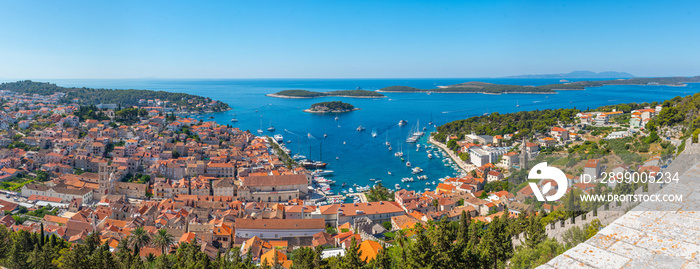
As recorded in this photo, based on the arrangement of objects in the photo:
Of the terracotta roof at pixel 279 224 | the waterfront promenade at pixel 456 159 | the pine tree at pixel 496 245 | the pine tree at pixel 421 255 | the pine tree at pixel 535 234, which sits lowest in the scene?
the waterfront promenade at pixel 456 159

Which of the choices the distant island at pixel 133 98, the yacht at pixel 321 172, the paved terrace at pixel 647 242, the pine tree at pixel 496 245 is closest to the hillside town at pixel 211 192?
the pine tree at pixel 496 245

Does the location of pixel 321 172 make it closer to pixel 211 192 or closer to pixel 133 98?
pixel 211 192

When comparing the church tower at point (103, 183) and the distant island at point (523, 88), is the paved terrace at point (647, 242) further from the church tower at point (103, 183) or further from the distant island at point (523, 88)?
the distant island at point (523, 88)

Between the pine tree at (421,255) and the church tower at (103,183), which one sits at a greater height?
the pine tree at (421,255)

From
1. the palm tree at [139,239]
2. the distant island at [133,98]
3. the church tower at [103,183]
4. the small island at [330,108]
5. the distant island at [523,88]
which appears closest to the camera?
the palm tree at [139,239]

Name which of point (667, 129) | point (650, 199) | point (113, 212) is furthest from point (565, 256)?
point (667, 129)

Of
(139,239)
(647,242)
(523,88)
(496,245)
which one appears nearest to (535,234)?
(496,245)

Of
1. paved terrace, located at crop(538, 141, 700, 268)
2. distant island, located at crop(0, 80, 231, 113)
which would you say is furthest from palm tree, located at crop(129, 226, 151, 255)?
distant island, located at crop(0, 80, 231, 113)

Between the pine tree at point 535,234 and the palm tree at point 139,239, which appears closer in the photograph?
the pine tree at point 535,234
